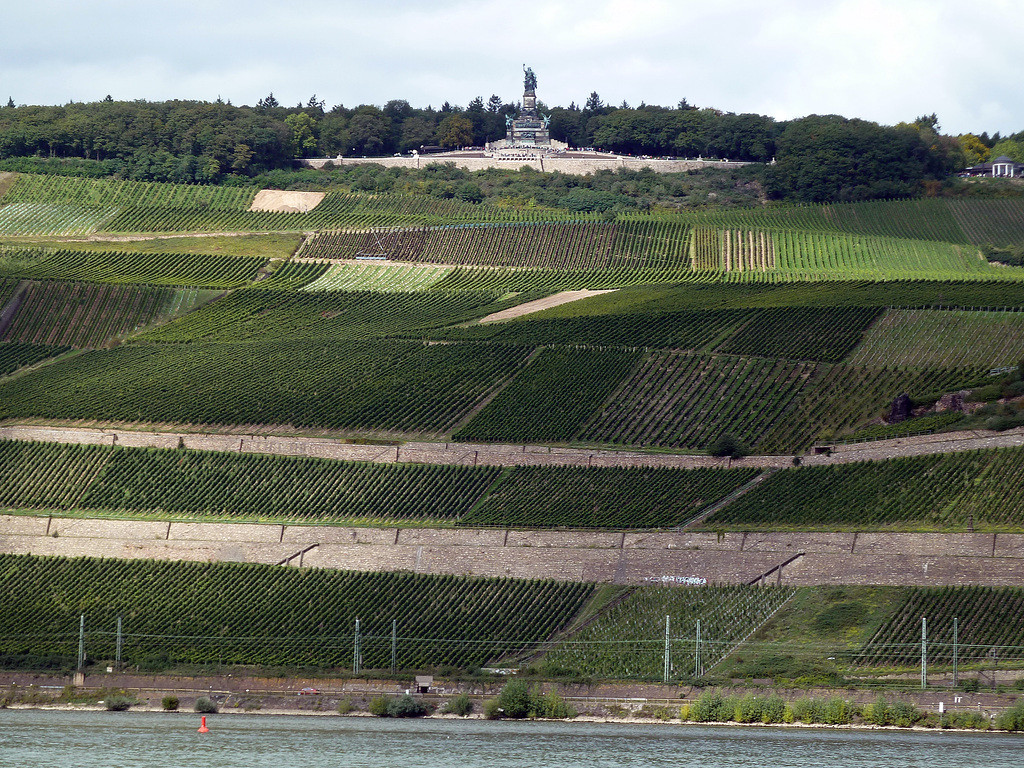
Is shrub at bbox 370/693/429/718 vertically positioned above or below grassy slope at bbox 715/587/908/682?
below

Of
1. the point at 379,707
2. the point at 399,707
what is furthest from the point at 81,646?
the point at 399,707

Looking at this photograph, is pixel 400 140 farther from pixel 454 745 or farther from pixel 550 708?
pixel 454 745

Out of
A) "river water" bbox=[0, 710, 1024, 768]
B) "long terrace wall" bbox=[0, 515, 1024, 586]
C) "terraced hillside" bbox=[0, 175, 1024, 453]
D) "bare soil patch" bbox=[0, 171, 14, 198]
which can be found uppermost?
"bare soil patch" bbox=[0, 171, 14, 198]

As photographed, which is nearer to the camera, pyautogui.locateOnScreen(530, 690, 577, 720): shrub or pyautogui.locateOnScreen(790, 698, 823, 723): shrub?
pyautogui.locateOnScreen(790, 698, 823, 723): shrub

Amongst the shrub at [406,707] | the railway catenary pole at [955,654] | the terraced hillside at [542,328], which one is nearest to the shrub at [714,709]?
the railway catenary pole at [955,654]

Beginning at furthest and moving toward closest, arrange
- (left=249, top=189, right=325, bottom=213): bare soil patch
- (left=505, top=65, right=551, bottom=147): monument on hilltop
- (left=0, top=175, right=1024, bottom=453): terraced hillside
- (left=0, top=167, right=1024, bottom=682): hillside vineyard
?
(left=505, top=65, right=551, bottom=147): monument on hilltop, (left=249, top=189, right=325, bottom=213): bare soil patch, (left=0, top=175, right=1024, bottom=453): terraced hillside, (left=0, top=167, right=1024, bottom=682): hillside vineyard

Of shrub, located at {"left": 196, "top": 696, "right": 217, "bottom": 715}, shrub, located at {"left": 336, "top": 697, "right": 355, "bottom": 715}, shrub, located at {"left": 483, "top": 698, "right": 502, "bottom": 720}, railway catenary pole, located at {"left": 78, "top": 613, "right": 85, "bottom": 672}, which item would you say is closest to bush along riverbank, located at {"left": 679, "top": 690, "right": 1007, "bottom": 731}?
shrub, located at {"left": 483, "top": 698, "right": 502, "bottom": 720}

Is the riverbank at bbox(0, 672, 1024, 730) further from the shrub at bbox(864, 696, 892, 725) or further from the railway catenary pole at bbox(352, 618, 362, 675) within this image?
the railway catenary pole at bbox(352, 618, 362, 675)
